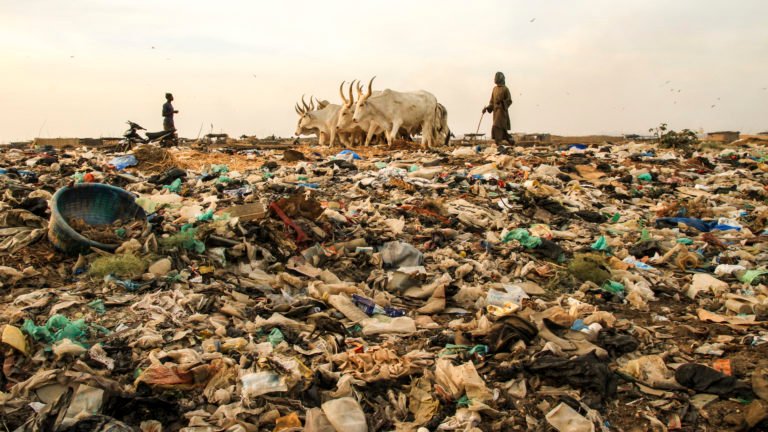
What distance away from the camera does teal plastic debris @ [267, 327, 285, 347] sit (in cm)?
344

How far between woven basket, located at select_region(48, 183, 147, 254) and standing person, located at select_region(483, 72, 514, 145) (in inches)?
398

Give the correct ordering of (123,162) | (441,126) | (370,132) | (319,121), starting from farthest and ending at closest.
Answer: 1. (319,121)
2. (441,126)
3. (370,132)
4. (123,162)

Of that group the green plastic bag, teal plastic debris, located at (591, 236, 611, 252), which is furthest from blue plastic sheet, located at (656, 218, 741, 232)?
the green plastic bag

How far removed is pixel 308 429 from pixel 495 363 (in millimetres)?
1167

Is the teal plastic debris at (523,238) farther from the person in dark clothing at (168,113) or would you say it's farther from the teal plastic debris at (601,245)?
the person in dark clothing at (168,113)

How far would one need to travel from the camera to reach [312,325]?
371 cm

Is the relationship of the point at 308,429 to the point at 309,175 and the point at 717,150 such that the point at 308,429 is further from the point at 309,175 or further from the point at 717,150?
the point at 717,150

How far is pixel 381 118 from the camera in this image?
15570 millimetres

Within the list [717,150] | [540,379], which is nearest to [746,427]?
[540,379]

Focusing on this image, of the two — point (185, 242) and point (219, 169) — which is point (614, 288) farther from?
point (219, 169)

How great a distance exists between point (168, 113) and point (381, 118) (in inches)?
215

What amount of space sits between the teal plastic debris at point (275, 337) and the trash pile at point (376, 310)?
0.07ft

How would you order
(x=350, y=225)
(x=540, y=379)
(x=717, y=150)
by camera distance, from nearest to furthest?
1. (x=540, y=379)
2. (x=350, y=225)
3. (x=717, y=150)

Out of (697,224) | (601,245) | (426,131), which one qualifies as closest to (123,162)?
(601,245)
